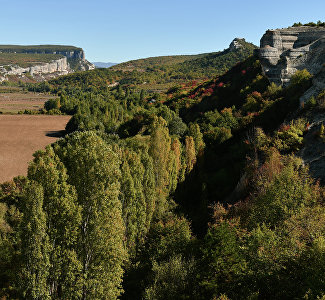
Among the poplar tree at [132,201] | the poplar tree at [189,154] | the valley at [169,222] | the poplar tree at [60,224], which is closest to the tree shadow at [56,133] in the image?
the valley at [169,222]

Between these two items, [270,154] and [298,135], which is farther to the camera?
[298,135]

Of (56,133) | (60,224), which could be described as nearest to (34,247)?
(60,224)

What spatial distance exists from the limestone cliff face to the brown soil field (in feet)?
230

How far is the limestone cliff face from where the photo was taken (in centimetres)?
6125

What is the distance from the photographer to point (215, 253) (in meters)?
17.1

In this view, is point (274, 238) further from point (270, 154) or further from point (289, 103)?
point (289, 103)

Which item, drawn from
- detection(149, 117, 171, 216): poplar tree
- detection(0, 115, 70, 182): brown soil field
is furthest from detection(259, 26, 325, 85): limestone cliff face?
detection(0, 115, 70, 182): brown soil field

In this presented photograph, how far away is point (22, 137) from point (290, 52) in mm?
95111

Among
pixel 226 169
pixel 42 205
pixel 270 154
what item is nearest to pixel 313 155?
pixel 270 154

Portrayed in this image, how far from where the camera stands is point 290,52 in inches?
2514

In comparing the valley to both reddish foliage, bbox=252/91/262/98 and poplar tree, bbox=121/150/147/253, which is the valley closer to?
poplar tree, bbox=121/150/147/253

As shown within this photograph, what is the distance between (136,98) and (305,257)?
12905 cm

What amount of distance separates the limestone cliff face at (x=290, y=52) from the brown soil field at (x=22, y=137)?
230ft

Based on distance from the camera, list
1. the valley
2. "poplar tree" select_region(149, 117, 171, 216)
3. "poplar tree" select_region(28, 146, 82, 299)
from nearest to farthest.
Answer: the valley, "poplar tree" select_region(28, 146, 82, 299), "poplar tree" select_region(149, 117, 171, 216)
